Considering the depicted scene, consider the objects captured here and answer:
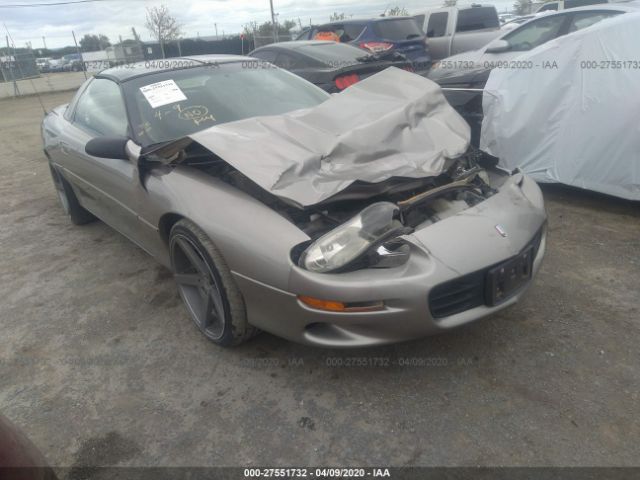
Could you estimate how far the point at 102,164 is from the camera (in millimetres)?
3207

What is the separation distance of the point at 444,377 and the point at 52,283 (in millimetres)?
2933

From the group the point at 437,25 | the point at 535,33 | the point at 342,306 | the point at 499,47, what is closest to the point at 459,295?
the point at 342,306

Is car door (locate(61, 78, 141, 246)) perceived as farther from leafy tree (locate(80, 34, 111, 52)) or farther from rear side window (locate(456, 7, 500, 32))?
leafy tree (locate(80, 34, 111, 52))

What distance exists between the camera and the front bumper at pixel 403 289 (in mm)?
1921

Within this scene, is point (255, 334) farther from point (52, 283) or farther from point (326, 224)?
point (52, 283)

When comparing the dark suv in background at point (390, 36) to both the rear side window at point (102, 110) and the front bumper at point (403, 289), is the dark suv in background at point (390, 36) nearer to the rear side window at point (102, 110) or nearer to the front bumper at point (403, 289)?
the rear side window at point (102, 110)

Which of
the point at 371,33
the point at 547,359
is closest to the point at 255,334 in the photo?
the point at 547,359

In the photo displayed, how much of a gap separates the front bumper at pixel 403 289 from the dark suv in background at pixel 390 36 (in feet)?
23.6

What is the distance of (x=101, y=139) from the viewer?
2.87 m

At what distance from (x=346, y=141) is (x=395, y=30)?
24.1 feet

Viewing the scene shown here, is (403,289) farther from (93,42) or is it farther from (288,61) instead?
(93,42)

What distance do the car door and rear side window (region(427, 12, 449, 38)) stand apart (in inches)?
334

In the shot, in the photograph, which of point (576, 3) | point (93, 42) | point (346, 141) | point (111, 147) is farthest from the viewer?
point (93, 42)

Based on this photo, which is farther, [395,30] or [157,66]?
[395,30]
